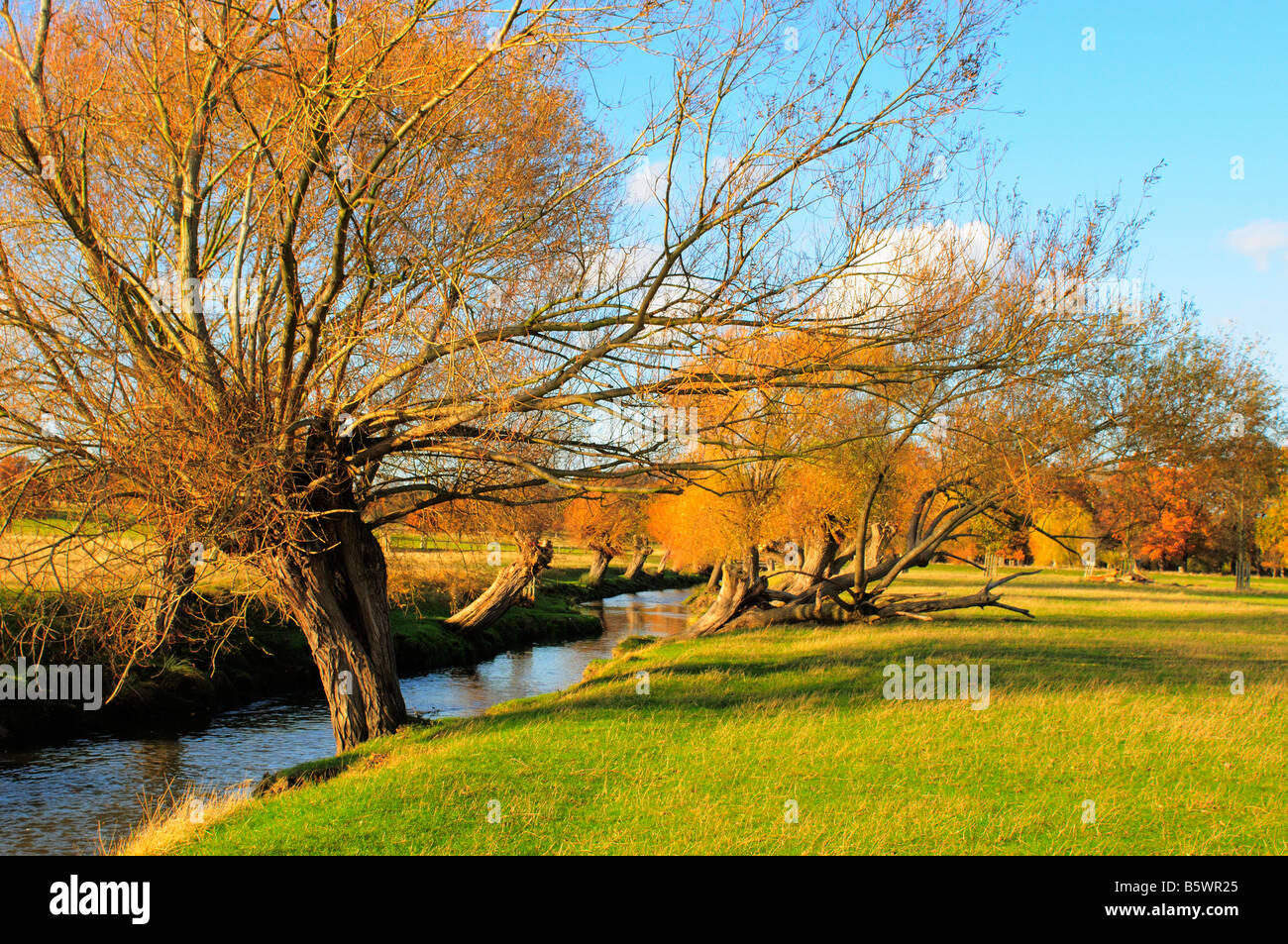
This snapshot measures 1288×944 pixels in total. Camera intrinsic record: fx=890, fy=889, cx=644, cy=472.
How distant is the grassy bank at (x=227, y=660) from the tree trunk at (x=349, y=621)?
588mm

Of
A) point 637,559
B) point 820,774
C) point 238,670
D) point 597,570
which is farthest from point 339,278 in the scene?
point 637,559

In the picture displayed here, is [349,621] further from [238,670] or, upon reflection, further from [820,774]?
[238,670]

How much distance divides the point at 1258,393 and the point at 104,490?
30.5 m

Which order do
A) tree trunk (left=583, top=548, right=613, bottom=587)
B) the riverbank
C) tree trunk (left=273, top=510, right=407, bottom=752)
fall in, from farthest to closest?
1. tree trunk (left=583, top=548, right=613, bottom=587)
2. the riverbank
3. tree trunk (left=273, top=510, right=407, bottom=752)

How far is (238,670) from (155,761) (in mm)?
5544

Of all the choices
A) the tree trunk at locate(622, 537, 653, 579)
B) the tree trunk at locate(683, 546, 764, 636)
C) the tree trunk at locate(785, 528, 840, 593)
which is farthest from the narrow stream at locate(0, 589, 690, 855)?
the tree trunk at locate(622, 537, 653, 579)

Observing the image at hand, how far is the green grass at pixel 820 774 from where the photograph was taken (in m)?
6.67

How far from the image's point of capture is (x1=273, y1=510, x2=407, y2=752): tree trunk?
10570 mm

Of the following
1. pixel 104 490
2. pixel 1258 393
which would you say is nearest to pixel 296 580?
pixel 104 490

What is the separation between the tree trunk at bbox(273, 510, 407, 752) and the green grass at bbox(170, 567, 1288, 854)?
23.9 inches

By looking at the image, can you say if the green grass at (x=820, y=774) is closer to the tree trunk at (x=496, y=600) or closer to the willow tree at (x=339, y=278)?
the willow tree at (x=339, y=278)

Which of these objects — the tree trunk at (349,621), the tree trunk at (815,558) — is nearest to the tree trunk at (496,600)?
the tree trunk at (815,558)

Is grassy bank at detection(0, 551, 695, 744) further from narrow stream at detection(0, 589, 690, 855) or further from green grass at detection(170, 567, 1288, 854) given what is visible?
green grass at detection(170, 567, 1288, 854)
